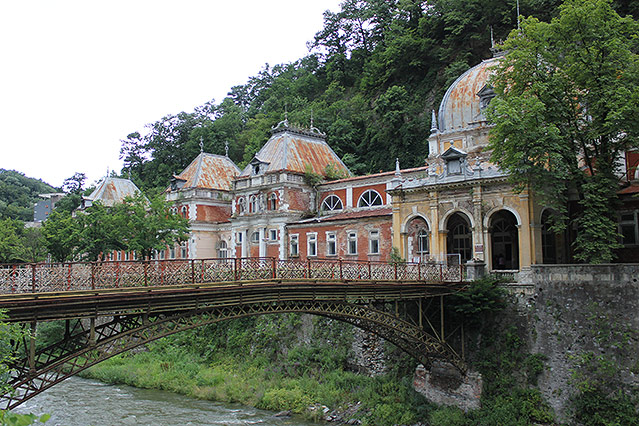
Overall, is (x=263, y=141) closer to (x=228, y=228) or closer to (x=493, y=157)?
(x=228, y=228)

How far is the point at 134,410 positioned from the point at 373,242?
17.5m

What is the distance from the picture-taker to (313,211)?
150 feet

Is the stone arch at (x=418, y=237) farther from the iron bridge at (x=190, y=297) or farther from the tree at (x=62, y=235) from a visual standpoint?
the tree at (x=62, y=235)

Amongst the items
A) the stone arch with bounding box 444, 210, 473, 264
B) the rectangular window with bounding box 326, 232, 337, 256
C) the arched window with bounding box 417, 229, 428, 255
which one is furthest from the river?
the rectangular window with bounding box 326, 232, 337, 256

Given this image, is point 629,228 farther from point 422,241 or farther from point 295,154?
point 295,154

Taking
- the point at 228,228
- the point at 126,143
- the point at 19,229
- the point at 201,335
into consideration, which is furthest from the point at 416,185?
the point at 126,143

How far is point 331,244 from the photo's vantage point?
40.4m

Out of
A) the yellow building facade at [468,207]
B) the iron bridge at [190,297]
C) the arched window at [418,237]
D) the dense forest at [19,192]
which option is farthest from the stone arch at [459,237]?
the dense forest at [19,192]

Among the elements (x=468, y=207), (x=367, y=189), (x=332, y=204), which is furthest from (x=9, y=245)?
(x=468, y=207)

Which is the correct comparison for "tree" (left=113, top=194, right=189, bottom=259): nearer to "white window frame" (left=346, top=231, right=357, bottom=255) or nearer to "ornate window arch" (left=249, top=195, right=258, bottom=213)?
"ornate window arch" (left=249, top=195, right=258, bottom=213)

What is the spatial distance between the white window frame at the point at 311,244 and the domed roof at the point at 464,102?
12350 millimetres

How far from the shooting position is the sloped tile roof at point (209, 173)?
53750 millimetres

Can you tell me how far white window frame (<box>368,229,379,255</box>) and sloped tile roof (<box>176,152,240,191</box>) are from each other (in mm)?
20553

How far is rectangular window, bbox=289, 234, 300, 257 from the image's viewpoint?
141 feet
